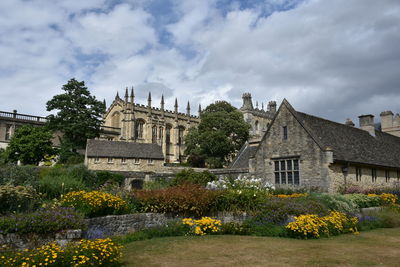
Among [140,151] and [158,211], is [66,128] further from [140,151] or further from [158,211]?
[158,211]

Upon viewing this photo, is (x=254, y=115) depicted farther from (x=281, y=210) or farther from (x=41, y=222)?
(x=41, y=222)

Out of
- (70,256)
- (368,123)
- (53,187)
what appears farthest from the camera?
(368,123)

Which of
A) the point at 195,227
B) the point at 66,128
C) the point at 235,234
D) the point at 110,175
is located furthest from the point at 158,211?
the point at 66,128

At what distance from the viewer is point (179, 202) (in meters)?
14.1

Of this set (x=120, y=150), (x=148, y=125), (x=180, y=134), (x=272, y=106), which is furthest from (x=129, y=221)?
(x=272, y=106)

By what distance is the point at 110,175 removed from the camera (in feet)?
110

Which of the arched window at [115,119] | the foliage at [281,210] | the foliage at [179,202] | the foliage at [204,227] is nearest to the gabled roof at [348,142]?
the foliage at [281,210]

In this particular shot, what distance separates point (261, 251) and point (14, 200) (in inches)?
331

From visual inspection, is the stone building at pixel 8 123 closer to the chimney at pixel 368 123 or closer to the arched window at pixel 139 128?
the arched window at pixel 139 128

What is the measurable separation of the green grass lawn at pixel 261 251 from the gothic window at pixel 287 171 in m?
11.5

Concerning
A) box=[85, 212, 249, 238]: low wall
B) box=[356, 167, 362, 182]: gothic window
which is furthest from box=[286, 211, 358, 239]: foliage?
box=[356, 167, 362, 182]: gothic window

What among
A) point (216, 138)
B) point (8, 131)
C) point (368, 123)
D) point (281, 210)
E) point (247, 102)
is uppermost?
point (247, 102)

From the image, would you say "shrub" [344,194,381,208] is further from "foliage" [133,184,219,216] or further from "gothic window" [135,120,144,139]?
"gothic window" [135,120,144,139]

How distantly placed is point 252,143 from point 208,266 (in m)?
27.3
